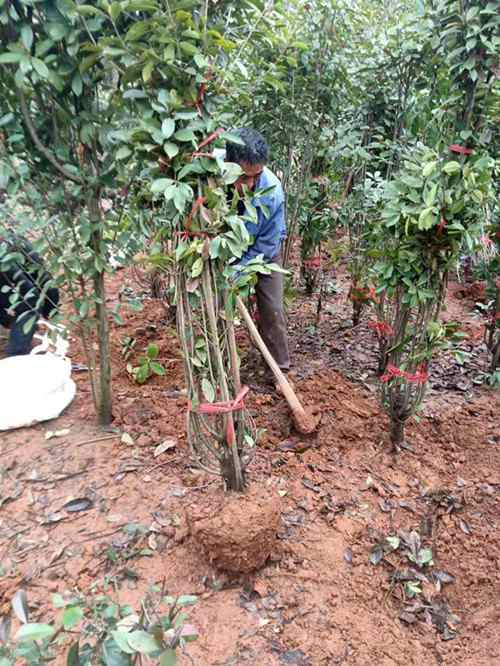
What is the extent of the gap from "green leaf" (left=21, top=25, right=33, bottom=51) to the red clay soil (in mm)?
1154

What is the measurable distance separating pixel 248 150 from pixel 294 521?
1811 mm

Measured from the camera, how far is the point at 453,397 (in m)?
3.25

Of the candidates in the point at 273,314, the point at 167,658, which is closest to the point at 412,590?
the point at 167,658

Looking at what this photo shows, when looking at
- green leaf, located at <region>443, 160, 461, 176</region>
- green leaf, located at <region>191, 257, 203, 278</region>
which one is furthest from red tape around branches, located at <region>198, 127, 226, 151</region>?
green leaf, located at <region>443, 160, 461, 176</region>

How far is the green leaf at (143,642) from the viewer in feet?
2.94

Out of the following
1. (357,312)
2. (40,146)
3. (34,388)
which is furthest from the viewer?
(357,312)

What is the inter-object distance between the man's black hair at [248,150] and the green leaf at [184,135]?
1.00 meters

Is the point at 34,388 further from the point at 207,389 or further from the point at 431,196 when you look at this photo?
the point at 431,196

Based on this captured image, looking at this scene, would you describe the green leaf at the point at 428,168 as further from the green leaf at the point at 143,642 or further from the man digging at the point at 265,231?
the green leaf at the point at 143,642

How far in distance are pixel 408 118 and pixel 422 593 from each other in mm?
2633

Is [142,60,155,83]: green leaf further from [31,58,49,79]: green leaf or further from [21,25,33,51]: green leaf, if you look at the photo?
[21,25,33,51]: green leaf

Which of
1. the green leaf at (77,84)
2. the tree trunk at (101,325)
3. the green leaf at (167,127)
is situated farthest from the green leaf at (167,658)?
the green leaf at (77,84)

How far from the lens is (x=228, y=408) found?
6.05 ft

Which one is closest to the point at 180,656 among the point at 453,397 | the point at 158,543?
the point at 158,543
